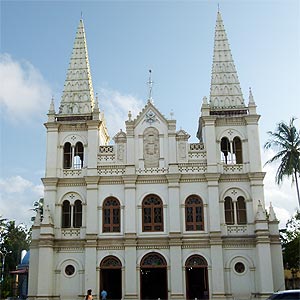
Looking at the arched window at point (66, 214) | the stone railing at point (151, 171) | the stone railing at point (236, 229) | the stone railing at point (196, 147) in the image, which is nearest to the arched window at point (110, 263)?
the arched window at point (66, 214)

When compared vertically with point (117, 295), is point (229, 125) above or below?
above

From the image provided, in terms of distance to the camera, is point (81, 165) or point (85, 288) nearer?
point (85, 288)

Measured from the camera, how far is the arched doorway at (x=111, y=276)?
97.7 feet

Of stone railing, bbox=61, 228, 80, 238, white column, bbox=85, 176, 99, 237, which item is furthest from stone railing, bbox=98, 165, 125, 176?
stone railing, bbox=61, 228, 80, 238

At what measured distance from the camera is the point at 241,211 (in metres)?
30.9

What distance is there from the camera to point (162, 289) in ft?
108

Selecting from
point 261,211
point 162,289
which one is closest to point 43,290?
point 162,289

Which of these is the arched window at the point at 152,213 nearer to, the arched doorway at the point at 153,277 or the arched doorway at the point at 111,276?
the arched doorway at the point at 153,277

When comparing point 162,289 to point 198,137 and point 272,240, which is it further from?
point 198,137

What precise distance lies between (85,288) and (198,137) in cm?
1408

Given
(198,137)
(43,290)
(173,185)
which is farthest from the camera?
(198,137)

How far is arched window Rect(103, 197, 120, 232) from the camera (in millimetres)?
30455

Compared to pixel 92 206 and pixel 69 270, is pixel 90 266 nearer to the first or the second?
pixel 69 270

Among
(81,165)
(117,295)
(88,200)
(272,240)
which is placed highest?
(81,165)
